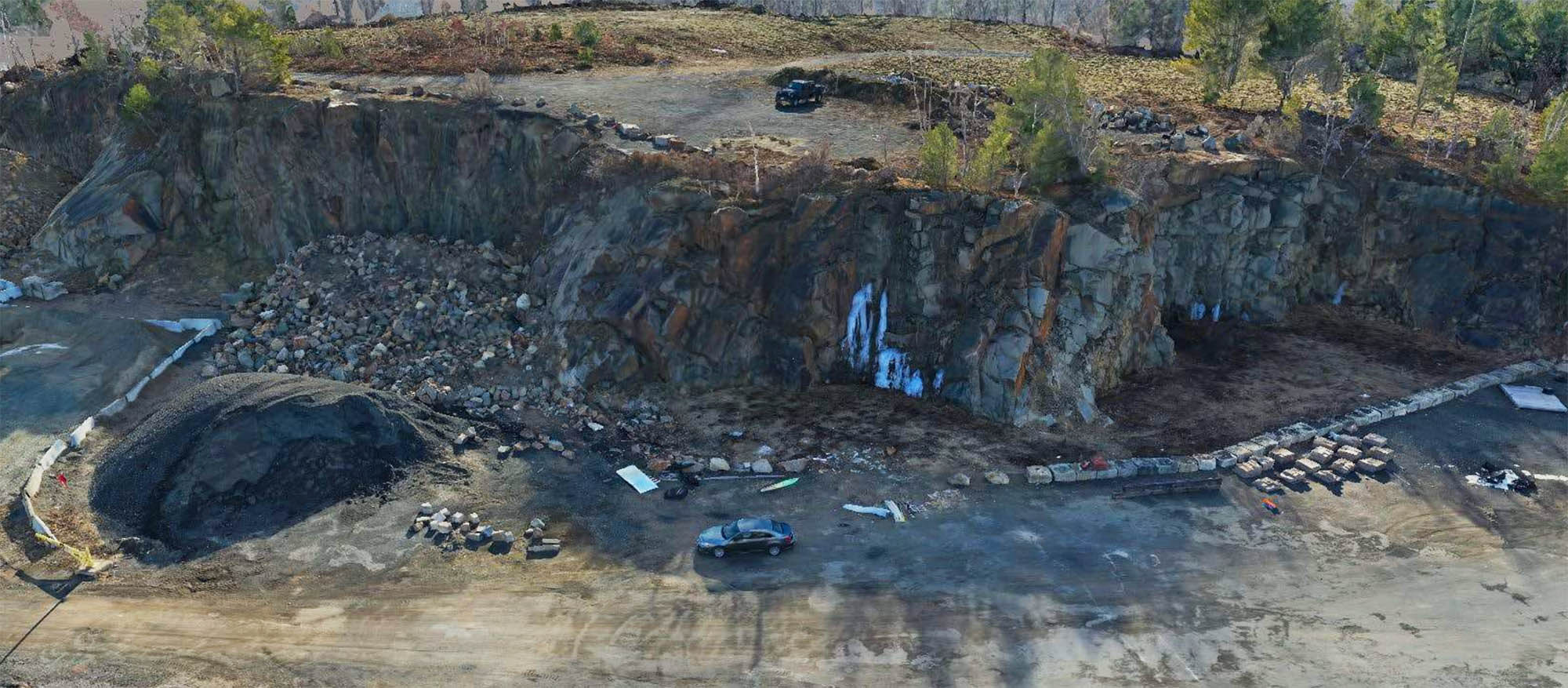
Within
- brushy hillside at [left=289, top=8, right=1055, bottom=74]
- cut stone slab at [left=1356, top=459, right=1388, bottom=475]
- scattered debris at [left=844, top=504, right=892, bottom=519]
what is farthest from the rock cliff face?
brushy hillside at [left=289, top=8, right=1055, bottom=74]

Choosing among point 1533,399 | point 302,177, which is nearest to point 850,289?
point 1533,399

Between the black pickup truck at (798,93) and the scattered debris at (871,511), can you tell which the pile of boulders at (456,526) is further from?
the black pickup truck at (798,93)

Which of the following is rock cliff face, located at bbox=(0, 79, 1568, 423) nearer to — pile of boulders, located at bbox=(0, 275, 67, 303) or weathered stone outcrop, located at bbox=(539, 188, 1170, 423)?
weathered stone outcrop, located at bbox=(539, 188, 1170, 423)

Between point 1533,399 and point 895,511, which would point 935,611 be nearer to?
point 895,511

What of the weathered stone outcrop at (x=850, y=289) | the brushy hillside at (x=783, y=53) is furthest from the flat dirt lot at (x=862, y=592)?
the brushy hillside at (x=783, y=53)

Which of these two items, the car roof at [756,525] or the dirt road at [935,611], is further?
the car roof at [756,525]

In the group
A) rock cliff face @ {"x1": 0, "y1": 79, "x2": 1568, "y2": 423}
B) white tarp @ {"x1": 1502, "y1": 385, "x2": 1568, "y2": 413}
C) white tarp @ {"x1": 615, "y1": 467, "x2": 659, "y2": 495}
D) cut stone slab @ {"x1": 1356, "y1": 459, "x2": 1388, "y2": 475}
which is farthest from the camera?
white tarp @ {"x1": 1502, "y1": 385, "x2": 1568, "y2": 413}

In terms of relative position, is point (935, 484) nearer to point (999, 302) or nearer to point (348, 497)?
point (999, 302)

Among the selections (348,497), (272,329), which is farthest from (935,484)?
(272,329)

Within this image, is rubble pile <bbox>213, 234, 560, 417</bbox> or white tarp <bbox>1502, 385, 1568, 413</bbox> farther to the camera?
rubble pile <bbox>213, 234, 560, 417</bbox>
